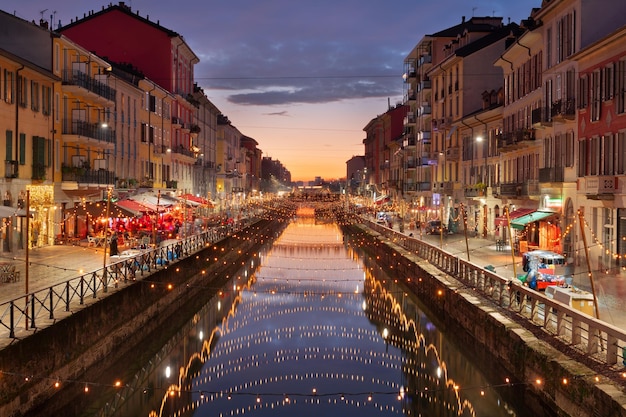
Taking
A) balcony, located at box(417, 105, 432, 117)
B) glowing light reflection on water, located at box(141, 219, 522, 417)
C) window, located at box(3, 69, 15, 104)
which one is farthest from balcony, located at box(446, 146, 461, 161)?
window, located at box(3, 69, 15, 104)

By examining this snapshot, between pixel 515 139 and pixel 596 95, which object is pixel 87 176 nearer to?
pixel 515 139

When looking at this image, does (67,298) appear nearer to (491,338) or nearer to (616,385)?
(491,338)

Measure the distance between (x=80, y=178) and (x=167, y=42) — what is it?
1026 inches

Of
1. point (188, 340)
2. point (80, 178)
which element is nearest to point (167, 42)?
point (80, 178)

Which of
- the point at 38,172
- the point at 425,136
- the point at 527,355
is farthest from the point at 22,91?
the point at 425,136

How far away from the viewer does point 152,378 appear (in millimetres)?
21141

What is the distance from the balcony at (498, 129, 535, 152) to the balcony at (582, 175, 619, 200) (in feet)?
33.1

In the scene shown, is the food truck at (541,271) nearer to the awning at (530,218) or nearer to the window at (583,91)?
the window at (583,91)

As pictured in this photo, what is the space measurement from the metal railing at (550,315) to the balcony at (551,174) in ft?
20.6

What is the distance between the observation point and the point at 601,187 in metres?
27.6

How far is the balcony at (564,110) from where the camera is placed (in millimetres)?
30906

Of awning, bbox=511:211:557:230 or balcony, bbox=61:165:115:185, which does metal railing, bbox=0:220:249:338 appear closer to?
balcony, bbox=61:165:115:185

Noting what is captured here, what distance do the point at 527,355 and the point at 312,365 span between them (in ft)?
25.8

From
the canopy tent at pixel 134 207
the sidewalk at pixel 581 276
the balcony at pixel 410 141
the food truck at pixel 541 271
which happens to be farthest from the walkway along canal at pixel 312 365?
the balcony at pixel 410 141
